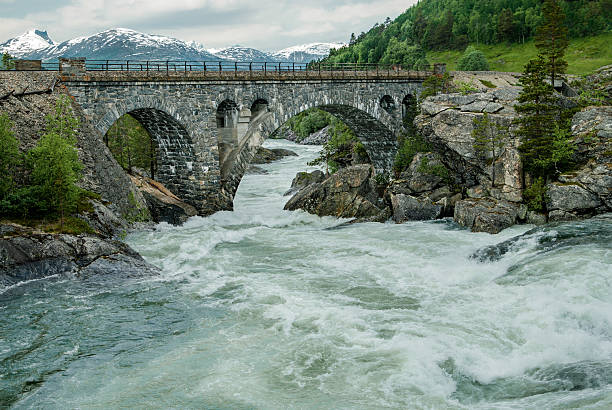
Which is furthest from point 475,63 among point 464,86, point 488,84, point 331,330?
point 331,330

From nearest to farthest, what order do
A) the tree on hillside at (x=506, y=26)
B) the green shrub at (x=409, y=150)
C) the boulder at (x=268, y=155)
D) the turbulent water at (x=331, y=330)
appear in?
the turbulent water at (x=331, y=330) → the green shrub at (x=409, y=150) → the boulder at (x=268, y=155) → the tree on hillside at (x=506, y=26)

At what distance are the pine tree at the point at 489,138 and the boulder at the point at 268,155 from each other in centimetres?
4653

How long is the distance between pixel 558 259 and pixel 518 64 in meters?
88.3

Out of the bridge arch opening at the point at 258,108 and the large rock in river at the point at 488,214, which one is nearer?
the large rock in river at the point at 488,214

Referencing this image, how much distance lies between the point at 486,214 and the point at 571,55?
7824 cm

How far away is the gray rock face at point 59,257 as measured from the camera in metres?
24.8

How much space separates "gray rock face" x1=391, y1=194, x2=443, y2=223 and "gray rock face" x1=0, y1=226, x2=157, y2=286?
20042 mm

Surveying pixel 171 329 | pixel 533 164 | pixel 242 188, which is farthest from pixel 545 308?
pixel 242 188

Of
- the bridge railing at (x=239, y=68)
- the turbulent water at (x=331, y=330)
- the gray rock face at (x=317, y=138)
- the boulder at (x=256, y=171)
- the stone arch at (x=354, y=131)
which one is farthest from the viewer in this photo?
the gray rock face at (x=317, y=138)

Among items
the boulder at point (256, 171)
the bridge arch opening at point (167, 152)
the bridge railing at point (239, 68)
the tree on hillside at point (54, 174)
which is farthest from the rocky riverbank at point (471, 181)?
the boulder at point (256, 171)

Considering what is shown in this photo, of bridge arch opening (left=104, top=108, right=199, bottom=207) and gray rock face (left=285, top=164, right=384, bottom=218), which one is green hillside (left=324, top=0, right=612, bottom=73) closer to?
gray rock face (left=285, top=164, right=384, bottom=218)

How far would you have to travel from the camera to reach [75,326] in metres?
21.1

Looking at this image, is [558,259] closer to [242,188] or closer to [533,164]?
[533,164]

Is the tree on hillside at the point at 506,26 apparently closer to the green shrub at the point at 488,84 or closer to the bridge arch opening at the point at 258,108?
the green shrub at the point at 488,84
